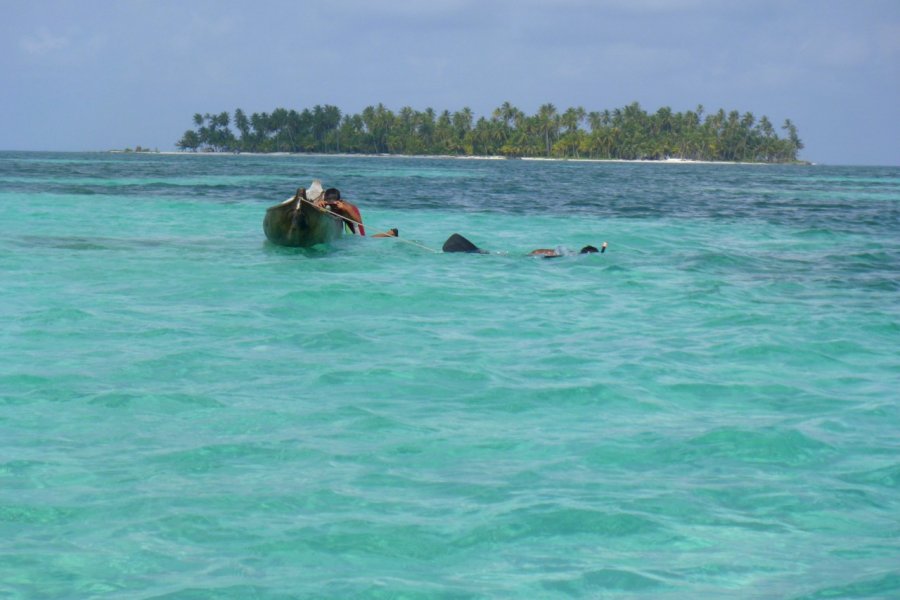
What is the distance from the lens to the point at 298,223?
698 inches

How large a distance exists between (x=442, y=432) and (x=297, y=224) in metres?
11.1

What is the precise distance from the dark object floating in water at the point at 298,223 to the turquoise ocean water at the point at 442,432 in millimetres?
1641

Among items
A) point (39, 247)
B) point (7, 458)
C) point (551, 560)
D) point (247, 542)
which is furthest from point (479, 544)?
point (39, 247)

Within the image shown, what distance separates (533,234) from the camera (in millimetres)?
23828

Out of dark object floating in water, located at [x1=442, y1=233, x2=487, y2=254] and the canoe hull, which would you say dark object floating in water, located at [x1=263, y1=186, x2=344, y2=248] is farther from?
dark object floating in water, located at [x1=442, y1=233, x2=487, y2=254]

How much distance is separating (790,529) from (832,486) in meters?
0.90

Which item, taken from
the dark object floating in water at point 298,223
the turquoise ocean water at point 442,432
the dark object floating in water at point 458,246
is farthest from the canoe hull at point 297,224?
the dark object floating in water at point 458,246

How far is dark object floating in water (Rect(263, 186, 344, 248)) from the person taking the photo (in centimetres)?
1755

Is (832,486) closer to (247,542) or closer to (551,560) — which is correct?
(551,560)

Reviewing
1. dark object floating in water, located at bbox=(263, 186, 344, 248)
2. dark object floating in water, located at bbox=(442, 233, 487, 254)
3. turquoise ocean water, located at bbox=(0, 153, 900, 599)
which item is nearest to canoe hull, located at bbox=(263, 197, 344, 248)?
dark object floating in water, located at bbox=(263, 186, 344, 248)

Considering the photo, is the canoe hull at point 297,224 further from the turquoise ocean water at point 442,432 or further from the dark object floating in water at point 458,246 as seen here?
the dark object floating in water at point 458,246

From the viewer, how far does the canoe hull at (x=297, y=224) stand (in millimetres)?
17578

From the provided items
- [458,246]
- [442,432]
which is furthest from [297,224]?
[442,432]

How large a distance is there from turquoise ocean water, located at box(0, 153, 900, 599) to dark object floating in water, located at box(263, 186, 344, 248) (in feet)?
5.38
